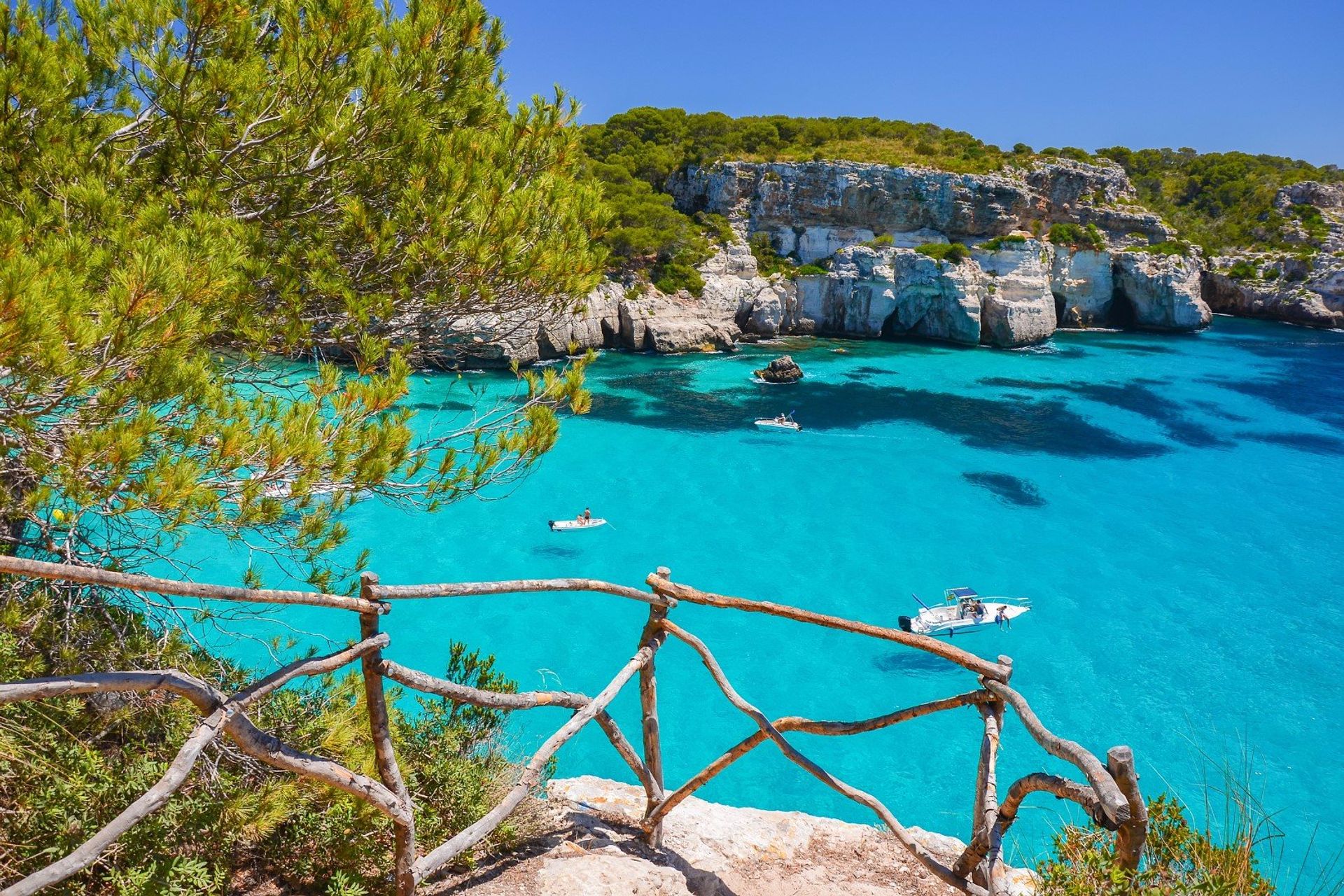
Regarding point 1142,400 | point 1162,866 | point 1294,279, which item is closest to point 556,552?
point 1162,866

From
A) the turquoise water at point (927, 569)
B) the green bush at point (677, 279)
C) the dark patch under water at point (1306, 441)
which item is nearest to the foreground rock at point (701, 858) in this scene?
the turquoise water at point (927, 569)

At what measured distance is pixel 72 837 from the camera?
2.44 metres

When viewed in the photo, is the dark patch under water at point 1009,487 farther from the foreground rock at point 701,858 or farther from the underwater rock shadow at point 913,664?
the foreground rock at point 701,858

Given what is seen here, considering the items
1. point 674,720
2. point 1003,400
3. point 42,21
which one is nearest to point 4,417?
point 42,21

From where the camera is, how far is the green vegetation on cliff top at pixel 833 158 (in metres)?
34.8

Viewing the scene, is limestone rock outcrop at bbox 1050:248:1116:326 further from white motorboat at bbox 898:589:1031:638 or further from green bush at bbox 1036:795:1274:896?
green bush at bbox 1036:795:1274:896

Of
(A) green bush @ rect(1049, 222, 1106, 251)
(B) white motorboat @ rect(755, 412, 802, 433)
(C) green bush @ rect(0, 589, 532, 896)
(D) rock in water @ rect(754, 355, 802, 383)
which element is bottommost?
(B) white motorboat @ rect(755, 412, 802, 433)

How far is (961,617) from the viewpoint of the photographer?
12328 millimetres

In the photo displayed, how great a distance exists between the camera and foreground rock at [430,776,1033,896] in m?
3.22

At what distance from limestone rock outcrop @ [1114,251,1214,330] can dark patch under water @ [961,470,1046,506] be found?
2750 cm

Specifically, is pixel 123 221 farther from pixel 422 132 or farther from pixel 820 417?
pixel 820 417

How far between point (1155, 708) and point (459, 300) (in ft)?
36.2

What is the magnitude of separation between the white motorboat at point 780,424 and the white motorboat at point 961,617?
1035cm

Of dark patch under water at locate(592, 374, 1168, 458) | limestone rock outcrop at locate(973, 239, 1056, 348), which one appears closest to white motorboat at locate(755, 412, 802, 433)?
dark patch under water at locate(592, 374, 1168, 458)
